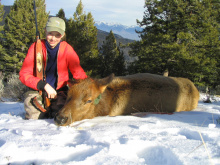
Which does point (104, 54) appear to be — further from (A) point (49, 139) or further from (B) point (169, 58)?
(A) point (49, 139)

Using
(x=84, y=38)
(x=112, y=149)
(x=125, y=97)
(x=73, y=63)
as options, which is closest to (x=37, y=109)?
(x=73, y=63)

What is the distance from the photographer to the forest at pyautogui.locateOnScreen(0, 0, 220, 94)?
73.3 feet

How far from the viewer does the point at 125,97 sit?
443 cm

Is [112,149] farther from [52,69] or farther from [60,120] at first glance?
[52,69]

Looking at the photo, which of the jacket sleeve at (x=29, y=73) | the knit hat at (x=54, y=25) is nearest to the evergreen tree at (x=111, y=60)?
the jacket sleeve at (x=29, y=73)

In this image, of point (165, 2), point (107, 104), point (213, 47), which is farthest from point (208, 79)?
point (107, 104)

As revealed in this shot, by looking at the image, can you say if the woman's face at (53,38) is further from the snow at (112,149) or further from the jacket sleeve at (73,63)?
the snow at (112,149)

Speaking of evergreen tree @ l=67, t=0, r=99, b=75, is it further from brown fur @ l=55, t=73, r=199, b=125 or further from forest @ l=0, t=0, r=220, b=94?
brown fur @ l=55, t=73, r=199, b=125

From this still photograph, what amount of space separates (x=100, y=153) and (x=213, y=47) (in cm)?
2565

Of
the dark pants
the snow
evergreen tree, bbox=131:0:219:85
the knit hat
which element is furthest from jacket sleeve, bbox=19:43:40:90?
evergreen tree, bbox=131:0:219:85

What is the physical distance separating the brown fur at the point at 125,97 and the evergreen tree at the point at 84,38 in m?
25.0

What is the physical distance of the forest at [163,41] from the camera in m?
22.3

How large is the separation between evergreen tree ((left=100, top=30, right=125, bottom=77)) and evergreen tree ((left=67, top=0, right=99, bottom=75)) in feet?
13.8

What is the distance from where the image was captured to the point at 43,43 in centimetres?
420
